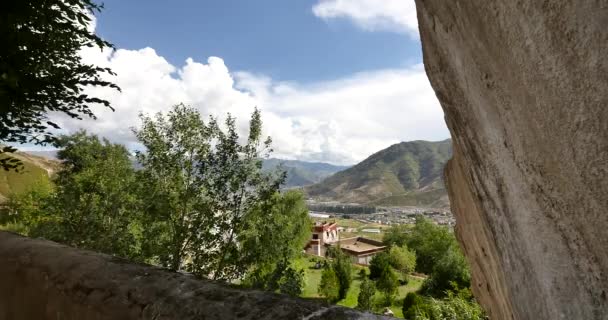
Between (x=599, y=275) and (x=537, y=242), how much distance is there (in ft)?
1.55

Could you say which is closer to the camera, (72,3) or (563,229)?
(563,229)

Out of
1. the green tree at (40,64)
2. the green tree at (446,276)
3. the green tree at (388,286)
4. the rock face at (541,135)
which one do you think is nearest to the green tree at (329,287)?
the green tree at (388,286)

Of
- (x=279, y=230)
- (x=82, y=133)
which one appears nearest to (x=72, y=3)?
(x=279, y=230)

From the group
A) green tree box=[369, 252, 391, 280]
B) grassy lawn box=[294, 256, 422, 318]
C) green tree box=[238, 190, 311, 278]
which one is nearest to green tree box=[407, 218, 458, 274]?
grassy lawn box=[294, 256, 422, 318]

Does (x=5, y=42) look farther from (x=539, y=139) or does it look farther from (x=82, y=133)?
(x=82, y=133)

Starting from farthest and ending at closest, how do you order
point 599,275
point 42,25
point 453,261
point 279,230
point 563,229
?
1. point 453,261
2. point 279,230
3. point 42,25
4. point 563,229
5. point 599,275

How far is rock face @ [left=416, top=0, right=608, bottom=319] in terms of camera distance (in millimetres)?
1644

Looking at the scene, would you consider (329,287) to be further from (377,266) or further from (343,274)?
(377,266)

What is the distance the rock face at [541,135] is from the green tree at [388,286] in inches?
1870

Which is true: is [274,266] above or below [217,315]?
below

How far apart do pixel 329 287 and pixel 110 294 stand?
46.9 m

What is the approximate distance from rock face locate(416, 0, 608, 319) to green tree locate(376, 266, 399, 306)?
47.5 m

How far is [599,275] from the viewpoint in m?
1.79

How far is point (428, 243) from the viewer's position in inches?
2894
